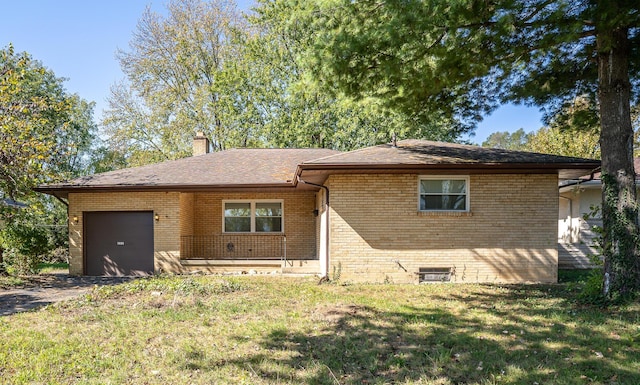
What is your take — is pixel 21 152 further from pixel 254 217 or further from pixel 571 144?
pixel 571 144

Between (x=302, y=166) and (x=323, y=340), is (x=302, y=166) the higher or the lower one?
the higher one

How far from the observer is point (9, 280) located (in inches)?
424

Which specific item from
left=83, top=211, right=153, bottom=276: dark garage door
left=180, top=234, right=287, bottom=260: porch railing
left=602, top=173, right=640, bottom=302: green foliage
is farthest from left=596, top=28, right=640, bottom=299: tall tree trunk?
left=83, top=211, right=153, bottom=276: dark garage door

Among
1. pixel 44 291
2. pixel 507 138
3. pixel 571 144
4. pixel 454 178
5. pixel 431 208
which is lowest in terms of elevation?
pixel 44 291

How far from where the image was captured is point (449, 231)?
394 inches

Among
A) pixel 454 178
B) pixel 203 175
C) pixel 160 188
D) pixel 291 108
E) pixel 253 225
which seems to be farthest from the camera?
pixel 291 108

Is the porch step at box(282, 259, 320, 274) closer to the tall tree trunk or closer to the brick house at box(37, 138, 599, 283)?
the brick house at box(37, 138, 599, 283)

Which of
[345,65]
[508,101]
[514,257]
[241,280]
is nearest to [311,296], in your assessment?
[241,280]

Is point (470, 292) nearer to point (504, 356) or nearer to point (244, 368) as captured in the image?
point (504, 356)

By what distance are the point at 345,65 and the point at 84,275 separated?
35.8ft

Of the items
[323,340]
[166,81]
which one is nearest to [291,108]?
[166,81]

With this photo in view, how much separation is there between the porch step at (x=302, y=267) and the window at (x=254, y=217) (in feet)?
6.66

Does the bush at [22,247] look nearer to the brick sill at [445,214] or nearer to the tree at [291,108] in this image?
the brick sill at [445,214]

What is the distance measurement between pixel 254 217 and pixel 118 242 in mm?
4536
